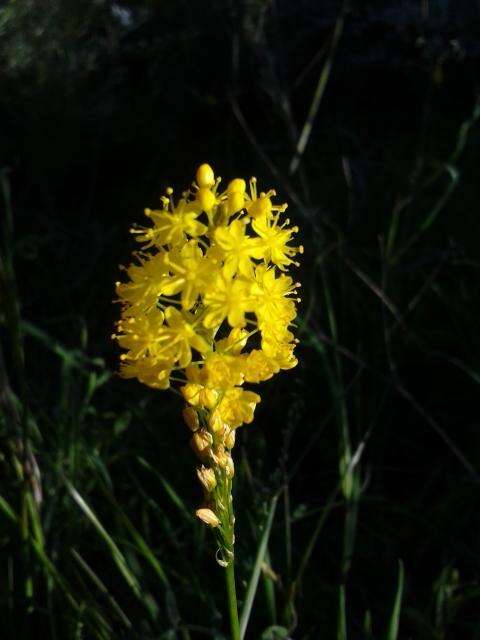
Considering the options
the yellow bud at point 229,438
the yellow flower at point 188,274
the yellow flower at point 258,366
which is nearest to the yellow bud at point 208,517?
the yellow bud at point 229,438

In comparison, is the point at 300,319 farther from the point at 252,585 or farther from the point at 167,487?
the point at 252,585

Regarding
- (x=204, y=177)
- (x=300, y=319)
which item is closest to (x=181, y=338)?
(x=204, y=177)

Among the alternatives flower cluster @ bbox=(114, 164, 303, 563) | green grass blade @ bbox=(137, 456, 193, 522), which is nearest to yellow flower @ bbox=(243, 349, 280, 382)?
flower cluster @ bbox=(114, 164, 303, 563)

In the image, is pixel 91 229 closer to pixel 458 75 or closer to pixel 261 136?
pixel 261 136

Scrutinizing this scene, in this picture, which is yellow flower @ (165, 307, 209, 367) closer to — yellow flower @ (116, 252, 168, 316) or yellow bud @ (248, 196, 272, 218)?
yellow flower @ (116, 252, 168, 316)

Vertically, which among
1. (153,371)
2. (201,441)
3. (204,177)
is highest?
(204,177)

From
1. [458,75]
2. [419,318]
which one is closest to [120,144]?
[458,75]

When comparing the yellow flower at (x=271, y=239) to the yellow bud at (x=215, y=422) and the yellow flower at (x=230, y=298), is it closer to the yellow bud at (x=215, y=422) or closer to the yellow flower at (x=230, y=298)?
the yellow flower at (x=230, y=298)
